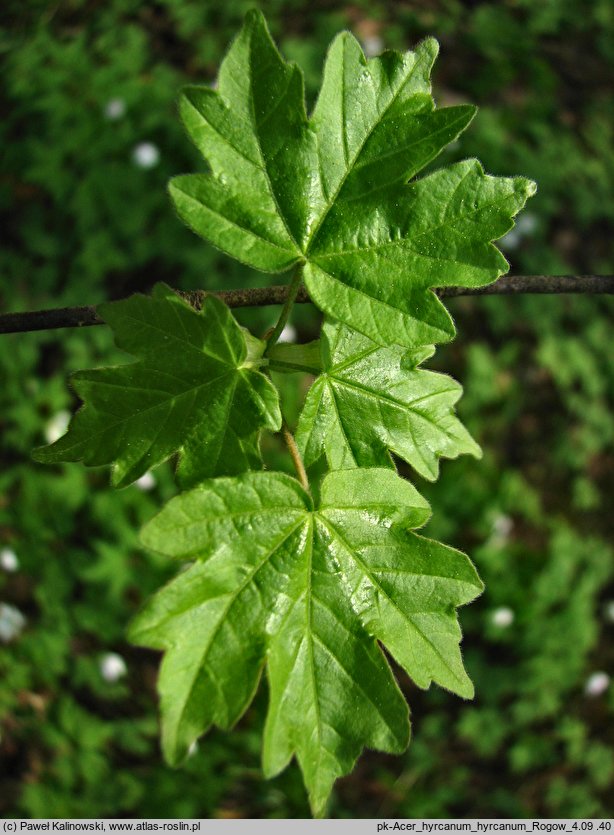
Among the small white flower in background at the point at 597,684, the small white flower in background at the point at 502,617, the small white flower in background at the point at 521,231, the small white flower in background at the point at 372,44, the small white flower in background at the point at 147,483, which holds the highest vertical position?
the small white flower in background at the point at 372,44

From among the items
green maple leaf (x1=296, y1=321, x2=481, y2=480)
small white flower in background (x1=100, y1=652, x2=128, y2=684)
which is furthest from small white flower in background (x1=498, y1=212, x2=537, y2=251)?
green maple leaf (x1=296, y1=321, x2=481, y2=480)

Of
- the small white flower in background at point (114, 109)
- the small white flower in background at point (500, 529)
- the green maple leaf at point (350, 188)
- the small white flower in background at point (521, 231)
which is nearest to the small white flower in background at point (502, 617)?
the small white flower in background at point (500, 529)

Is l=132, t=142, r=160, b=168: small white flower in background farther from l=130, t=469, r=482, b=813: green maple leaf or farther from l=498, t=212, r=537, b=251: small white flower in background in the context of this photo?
l=130, t=469, r=482, b=813: green maple leaf

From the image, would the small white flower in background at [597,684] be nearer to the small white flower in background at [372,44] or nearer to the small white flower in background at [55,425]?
the small white flower in background at [55,425]

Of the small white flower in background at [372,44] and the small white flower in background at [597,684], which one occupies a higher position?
the small white flower in background at [372,44]

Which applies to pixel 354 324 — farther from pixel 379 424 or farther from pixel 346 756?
pixel 346 756

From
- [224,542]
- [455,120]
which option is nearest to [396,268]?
[455,120]
